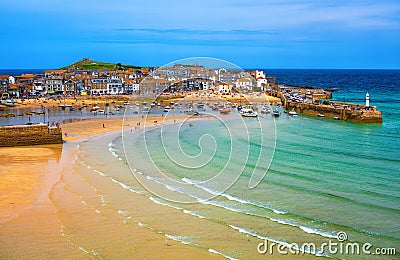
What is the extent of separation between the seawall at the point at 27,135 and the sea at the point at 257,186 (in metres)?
1.93

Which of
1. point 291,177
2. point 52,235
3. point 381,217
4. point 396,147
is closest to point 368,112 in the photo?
point 396,147

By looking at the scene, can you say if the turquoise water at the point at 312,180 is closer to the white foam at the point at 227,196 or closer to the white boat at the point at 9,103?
the white foam at the point at 227,196

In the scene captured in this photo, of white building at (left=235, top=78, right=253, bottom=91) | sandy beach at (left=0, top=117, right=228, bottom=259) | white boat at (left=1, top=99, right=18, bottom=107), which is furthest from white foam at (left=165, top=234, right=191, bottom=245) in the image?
white boat at (left=1, top=99, right=18, bottom=107)

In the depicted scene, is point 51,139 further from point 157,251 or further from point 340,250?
point 340,250

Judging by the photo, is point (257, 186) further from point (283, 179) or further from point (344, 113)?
point (344, 113)

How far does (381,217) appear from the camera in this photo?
1297 centimetres

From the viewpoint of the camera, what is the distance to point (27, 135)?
26594 mm

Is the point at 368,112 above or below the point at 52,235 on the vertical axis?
above

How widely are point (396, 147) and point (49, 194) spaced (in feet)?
61.2

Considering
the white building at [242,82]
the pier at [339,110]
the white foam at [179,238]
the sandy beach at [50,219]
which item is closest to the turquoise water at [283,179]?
the white foam at [179,238]

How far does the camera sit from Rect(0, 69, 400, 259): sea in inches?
453

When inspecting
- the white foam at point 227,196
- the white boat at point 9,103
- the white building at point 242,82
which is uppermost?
the white building at point 242,82

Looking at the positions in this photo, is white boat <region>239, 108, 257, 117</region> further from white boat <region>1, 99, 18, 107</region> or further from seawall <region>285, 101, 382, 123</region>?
white boat <region>1, 99, 18, 107</region>

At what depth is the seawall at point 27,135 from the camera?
26016 mm
